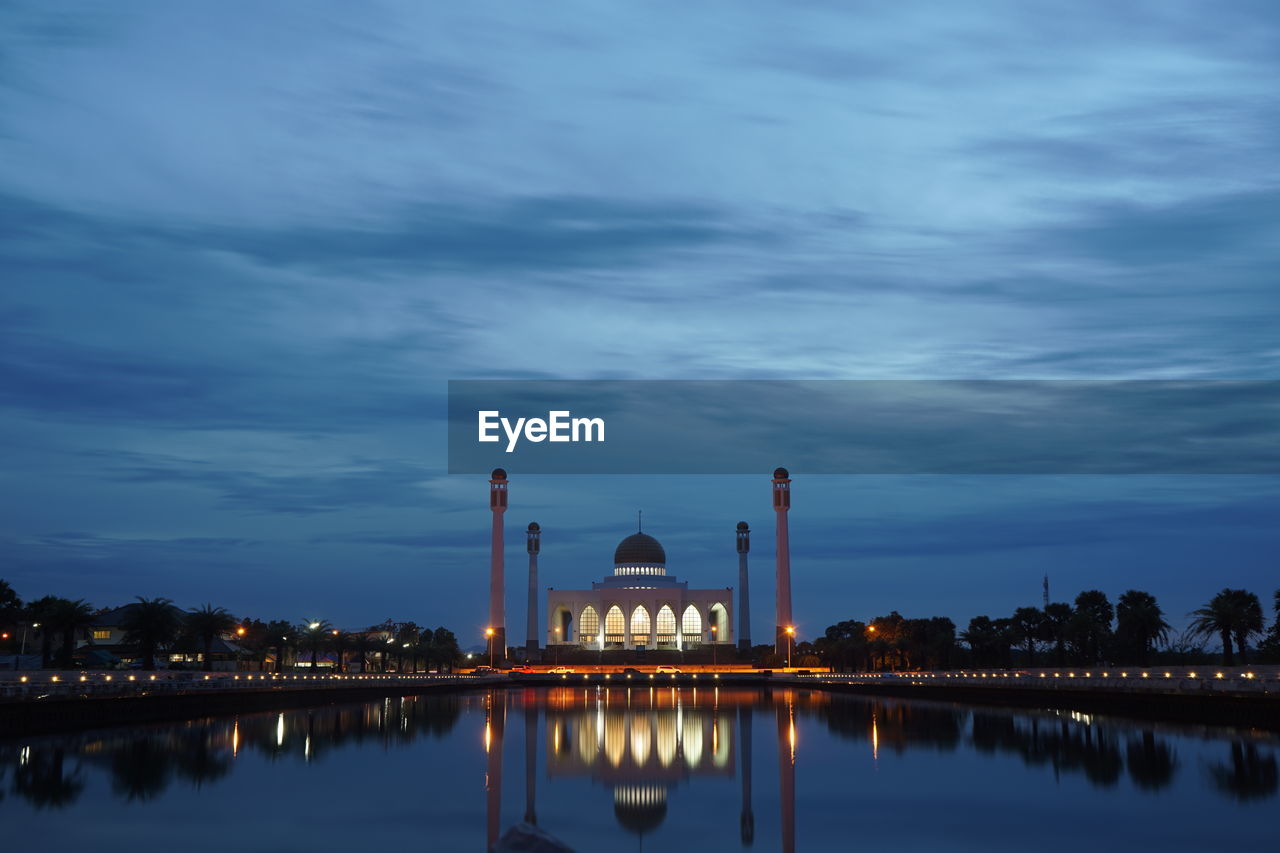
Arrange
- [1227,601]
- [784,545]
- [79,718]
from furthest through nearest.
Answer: [784,545] → [1227,601] → [79,718]

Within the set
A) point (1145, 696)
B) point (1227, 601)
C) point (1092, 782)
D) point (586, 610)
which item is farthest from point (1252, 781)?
point (586, 610)

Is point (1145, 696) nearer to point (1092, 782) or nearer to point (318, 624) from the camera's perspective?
point (1092, 782)

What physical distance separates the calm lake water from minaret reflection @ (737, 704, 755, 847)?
0.34 feet

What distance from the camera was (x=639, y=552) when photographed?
137625 millimetres

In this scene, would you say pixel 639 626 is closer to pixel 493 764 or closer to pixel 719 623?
pixel 719 623

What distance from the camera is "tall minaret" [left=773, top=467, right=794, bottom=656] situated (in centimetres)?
11431

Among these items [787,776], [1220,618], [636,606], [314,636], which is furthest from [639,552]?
[787,776]

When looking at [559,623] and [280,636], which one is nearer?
[280,636]

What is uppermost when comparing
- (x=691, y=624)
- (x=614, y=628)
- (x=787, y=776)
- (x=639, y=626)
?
(x=691, y=624)

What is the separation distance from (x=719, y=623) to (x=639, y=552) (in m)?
11.5

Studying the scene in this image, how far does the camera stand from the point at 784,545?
11825 centimetres

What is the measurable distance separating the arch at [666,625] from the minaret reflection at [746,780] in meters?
80.7

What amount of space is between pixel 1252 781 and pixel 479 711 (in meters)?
37.2

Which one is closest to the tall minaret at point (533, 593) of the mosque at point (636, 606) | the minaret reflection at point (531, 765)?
the mosque at point (636, 606)
